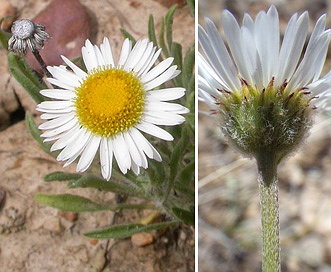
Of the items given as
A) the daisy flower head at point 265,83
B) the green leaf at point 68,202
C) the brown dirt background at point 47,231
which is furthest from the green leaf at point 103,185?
the daisy flower head at point 265,83

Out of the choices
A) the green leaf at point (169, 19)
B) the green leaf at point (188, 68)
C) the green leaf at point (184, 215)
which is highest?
the green leaf at point (169, 19)

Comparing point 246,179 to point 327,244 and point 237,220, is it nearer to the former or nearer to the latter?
point 237,220

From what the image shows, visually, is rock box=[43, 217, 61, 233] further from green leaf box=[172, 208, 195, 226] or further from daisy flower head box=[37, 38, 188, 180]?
daisy flower head box=[37, 38, 188, 180]

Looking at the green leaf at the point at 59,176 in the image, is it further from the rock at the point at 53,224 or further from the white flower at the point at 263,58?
the white flower at the point at 263,58

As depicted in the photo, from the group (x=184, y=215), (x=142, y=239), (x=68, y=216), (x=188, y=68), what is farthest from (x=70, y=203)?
(x=188, y=68)

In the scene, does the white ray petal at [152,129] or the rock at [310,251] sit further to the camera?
the rock at [310,251]

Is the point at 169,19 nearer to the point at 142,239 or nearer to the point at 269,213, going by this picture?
the point at 142,239
